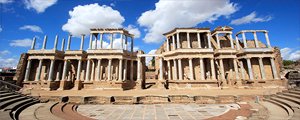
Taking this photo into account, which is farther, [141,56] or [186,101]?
[141,56]

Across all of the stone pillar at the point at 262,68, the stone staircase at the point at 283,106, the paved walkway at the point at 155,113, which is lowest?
the paved walkway at the point at 155,113

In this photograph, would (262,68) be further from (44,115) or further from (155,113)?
(44,115)

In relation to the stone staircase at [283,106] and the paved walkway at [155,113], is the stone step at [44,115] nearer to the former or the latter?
the paved walkway at [155,113]

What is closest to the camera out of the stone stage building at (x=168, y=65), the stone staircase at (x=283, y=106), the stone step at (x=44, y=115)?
the stone step at (x=44, y=115)

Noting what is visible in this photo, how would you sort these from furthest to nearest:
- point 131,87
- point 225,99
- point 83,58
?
1. point 83,58
2. point 131,87
3. point 225,99

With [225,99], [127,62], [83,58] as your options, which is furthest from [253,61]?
[83,58]

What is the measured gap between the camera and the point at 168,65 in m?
31.0

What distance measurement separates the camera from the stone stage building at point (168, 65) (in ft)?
89.0

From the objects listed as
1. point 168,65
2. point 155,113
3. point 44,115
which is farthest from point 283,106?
point 168,65

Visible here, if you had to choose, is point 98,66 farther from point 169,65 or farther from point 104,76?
point 169,65

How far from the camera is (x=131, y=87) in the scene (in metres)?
29.7

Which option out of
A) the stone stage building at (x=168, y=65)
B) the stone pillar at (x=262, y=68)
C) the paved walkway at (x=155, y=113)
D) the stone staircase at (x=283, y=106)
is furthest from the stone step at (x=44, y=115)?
the stone pillar at (x=262, y=68)

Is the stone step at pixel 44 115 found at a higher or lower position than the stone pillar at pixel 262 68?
lower

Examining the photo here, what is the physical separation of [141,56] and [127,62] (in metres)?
4.22
